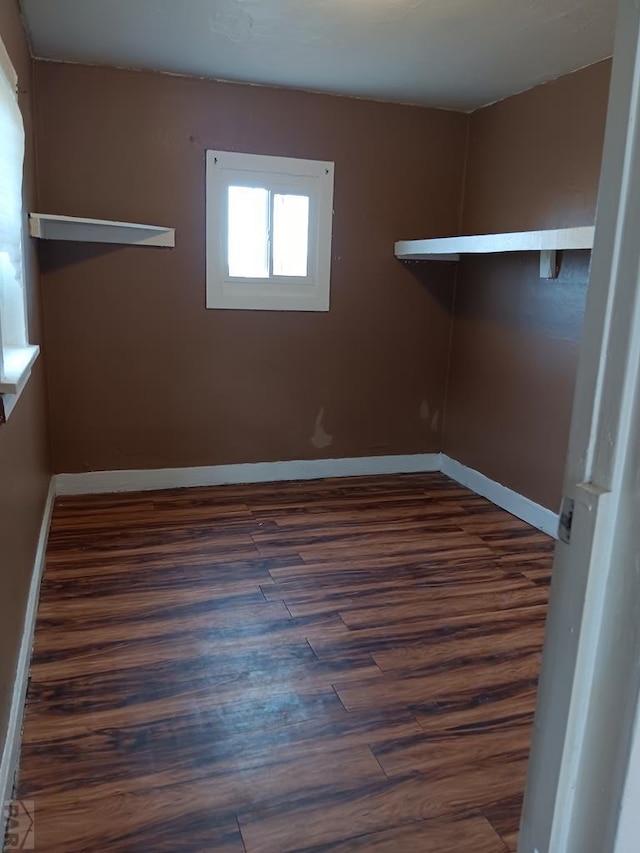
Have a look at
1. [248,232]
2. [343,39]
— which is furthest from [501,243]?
[248,232]

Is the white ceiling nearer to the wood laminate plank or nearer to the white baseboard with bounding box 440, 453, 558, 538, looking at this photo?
the white baseboard with bounding box 440, 453, 558, 538

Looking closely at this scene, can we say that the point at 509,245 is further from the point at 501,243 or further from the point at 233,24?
the point at 233,24

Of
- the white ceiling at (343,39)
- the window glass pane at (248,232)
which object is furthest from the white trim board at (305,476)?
the white ceiling at (343,39)

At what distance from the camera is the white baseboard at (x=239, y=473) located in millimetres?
3623

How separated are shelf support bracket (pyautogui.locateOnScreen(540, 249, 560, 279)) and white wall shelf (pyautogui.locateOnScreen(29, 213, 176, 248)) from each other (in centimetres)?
194

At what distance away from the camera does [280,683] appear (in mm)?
1995

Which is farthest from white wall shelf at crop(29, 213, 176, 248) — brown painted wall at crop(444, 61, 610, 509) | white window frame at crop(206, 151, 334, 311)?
brown painted wall at crop(444, 61, 610, 509)

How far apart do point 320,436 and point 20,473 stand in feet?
7.18

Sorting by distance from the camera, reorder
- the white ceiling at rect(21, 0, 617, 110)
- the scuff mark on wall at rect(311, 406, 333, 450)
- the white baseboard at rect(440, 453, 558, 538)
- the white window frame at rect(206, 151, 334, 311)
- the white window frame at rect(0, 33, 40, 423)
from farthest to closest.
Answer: the scuff mark on wall at rect(311, 406, 333, 450) → the white window frame at rect(206, 151, 334, 311) → the white baseboard at rect(440, 453, 558, 538) → the white ceiling at rect(21, 0, 617, 110) → the white window frame at rect(0, 33, 40, 423)

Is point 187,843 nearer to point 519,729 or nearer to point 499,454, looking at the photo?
point 519,729

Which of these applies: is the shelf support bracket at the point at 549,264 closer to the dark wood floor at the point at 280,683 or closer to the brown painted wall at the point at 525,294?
the brown painted wall at the point at 525,294

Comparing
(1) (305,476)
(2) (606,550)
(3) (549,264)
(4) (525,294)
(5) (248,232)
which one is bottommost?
(1) (305,476)

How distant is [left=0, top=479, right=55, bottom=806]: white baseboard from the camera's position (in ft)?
4.86

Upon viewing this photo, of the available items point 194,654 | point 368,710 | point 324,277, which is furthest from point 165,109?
point 368,710
